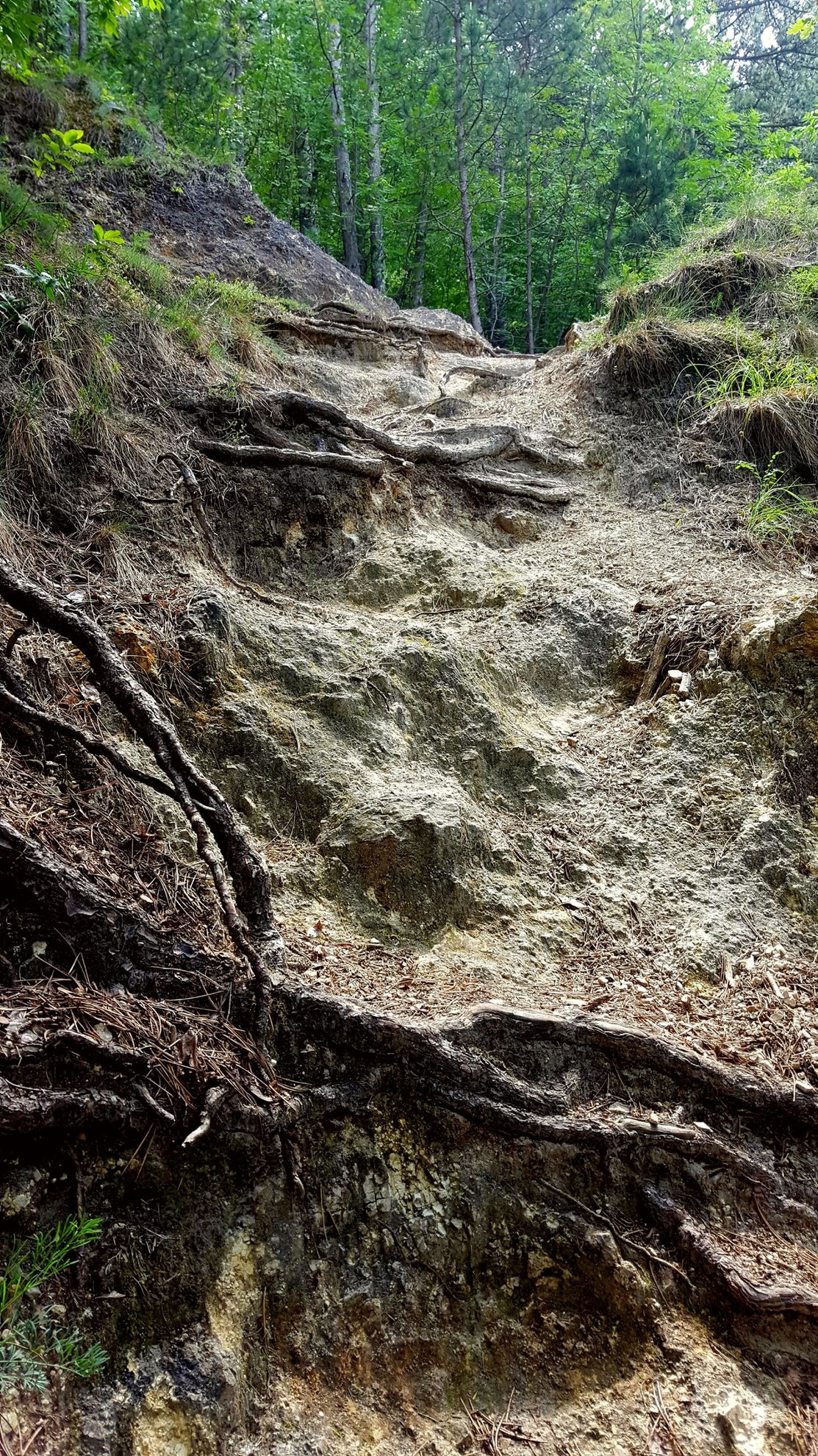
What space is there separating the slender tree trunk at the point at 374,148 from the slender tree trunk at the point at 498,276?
7.47 feet

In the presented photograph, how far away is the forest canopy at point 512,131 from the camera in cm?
1391

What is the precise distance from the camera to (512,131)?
1507cm

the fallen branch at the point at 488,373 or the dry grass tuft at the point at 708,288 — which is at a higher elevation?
the dry grass tuft at the point at 708,288

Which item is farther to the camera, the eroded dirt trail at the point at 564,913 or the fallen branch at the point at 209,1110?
the eroded dirt trail at the point at 564,913

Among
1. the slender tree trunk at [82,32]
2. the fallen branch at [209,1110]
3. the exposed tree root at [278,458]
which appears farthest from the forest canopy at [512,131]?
the fallen branch at [209,1110]

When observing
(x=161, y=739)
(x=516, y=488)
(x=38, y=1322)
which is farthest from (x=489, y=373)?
(x=38, y=1322)

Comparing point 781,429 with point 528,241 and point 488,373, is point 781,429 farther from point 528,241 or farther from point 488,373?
point 528,241

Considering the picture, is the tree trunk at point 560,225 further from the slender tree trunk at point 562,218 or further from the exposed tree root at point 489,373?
the exposed tree root at point 489,373

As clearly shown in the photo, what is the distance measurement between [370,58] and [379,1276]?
18370 millimetres

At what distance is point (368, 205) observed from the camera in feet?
50.0

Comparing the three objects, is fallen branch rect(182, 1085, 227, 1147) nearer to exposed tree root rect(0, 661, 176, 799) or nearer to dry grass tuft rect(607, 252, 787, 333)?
exposed tree root rect(0, 661, 176, 799)

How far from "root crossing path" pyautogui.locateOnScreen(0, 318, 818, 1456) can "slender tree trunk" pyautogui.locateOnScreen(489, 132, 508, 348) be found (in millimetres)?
13314

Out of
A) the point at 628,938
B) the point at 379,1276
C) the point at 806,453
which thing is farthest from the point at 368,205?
the point at 379,1276

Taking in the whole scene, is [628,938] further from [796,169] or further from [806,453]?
[796,169]
